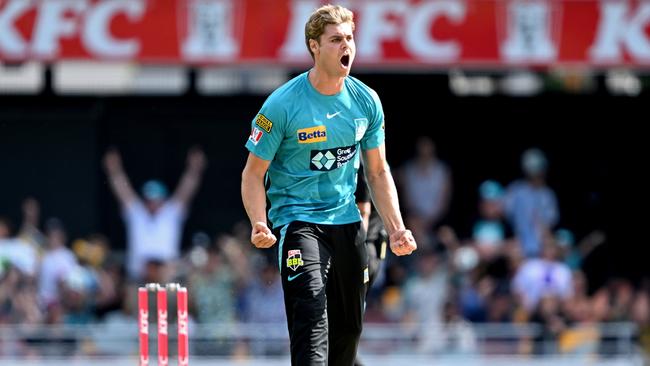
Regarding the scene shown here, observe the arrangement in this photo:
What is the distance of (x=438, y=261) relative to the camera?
15.1 meters

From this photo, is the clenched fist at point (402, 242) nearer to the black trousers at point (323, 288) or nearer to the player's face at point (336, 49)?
the black trousers at point (323, 288)

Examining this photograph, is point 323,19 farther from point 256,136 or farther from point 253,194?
point 253,194

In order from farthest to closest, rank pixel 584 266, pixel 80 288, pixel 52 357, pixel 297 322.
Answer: pixel 584 266
pixel 80 288
pixel 52 357
pixel 297 322

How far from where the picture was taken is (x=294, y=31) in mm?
15164

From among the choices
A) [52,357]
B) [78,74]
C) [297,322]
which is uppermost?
[78,74]

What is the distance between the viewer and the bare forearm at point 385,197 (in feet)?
25.7

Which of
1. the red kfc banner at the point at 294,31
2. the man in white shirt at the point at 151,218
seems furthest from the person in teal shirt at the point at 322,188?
the red kfc banner at the point at 294,31

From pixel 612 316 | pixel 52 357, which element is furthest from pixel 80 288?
pixel 612 316

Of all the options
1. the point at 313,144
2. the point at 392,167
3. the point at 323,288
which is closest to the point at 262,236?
the point at 323,288

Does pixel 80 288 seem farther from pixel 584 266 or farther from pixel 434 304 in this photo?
pixel 584 266

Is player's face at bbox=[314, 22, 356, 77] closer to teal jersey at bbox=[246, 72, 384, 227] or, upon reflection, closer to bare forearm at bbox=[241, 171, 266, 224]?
teal jersey at bbox=[246, 72, 384, 227]

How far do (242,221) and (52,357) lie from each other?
402cm

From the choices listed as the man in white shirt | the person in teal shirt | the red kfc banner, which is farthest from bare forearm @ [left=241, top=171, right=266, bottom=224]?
the red kfc banner

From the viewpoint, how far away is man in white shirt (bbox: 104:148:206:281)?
50.5ft
